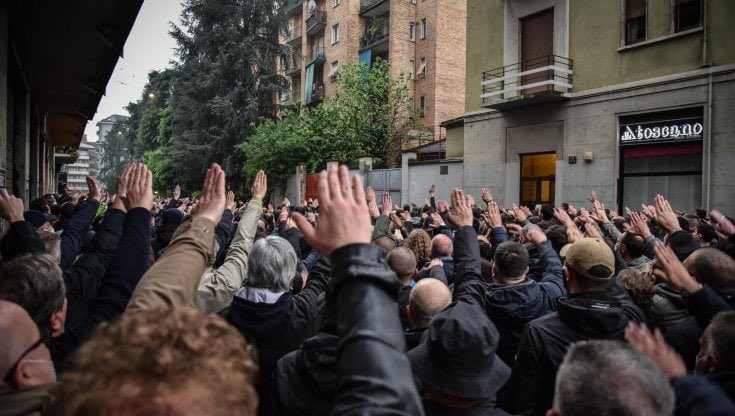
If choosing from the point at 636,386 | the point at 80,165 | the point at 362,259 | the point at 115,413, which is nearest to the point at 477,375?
the point at 636,386

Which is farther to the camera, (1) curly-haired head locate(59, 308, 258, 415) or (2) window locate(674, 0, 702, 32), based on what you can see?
(2) window locate(674, 0, 702, 32)

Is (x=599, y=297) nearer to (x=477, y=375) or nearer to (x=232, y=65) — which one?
(x=477, y=375)

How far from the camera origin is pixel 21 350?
1520 millimetres

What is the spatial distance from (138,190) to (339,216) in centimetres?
140

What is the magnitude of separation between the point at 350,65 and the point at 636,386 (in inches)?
1016

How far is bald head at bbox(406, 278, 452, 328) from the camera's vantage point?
2.65 m

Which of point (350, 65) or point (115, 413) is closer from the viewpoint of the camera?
point (115, 413)

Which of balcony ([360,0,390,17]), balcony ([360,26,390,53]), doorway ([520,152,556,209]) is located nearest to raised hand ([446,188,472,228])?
doorway ([520,152,556,209])

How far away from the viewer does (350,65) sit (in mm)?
25828

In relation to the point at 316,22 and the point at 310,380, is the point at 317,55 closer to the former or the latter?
the point at 316,22

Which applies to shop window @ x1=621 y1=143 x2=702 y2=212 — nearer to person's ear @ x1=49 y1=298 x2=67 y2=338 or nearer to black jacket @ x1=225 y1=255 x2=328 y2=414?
black jacket @ x1=225 y1=255 x2=328 y2=414

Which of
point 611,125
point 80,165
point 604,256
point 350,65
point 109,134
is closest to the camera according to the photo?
point 604,256

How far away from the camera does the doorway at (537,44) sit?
1648cm

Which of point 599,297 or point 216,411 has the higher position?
point 216,411
